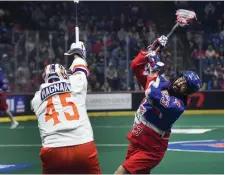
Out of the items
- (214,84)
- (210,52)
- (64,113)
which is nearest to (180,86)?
(64,113)

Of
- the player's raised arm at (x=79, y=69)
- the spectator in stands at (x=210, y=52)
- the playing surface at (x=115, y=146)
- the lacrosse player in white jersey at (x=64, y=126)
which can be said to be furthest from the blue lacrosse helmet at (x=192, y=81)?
the spectator in stands at (x=210, y=52)

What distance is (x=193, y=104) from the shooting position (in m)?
20.5

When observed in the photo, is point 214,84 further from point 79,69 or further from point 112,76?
point 79,69

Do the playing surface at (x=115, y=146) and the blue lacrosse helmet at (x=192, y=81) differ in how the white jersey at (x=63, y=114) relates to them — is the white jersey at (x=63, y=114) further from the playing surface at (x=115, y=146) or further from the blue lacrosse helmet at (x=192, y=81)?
the playing surface at (x=115, y=146)

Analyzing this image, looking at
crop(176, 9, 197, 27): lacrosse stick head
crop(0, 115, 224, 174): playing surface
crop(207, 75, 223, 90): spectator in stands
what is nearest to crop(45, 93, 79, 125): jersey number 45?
crop(176, 9, 197, 27): lacrosse stick head

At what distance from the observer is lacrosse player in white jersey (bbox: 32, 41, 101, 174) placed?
5.34 metres

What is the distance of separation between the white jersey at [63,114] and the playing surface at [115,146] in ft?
13.1

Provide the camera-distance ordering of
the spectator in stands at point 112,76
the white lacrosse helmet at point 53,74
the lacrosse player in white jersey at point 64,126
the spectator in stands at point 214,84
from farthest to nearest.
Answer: the spectator in stands at point 214,84
the spectator in stands at point 112,76
the white lacrosse helmet at point 53,74
the lacrosse player in white jersey at point 64,126

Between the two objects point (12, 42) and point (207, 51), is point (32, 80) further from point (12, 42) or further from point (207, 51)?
point (207, 51)

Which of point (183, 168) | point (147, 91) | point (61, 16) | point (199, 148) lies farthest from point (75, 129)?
point (61, 16)

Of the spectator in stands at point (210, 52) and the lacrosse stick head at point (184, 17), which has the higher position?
the lacrosse stick head at point (184, 17)

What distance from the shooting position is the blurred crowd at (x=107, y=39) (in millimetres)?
19344

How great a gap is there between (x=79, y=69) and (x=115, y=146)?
22.2 feet

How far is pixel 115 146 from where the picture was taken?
1240cm
